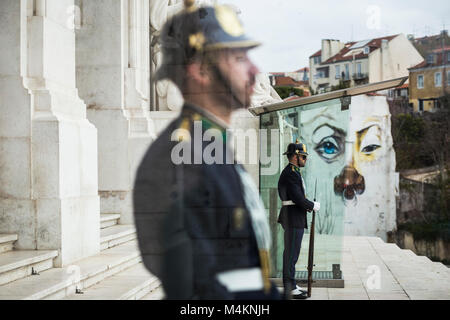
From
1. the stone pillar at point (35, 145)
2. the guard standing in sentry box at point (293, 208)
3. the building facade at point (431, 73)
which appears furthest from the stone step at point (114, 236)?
the building facade at point (431, 73)

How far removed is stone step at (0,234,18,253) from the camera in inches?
231

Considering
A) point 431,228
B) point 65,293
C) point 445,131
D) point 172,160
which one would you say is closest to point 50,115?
point 65,293

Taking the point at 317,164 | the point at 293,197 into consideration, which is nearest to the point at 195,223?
the point at 293,197

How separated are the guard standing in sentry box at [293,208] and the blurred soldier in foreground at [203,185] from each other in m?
4.43

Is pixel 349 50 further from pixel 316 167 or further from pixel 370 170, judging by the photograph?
pixel 316 167

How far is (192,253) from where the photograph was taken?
1.68 meters

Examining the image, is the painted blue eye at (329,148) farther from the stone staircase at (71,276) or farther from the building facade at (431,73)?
the building facade at (431,73)

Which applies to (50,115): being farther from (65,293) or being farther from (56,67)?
(65,293)

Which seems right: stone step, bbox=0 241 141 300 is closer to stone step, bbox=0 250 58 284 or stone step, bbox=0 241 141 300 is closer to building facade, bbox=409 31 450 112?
stone step, bbox=0 250 58 284

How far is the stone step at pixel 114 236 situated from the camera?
713 centimetres

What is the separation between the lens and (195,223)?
1684mm

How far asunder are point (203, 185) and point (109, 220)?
680cm

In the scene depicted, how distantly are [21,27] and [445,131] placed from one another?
39055 millimetres

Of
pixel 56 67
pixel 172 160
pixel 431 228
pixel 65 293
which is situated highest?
pixel 56 67
